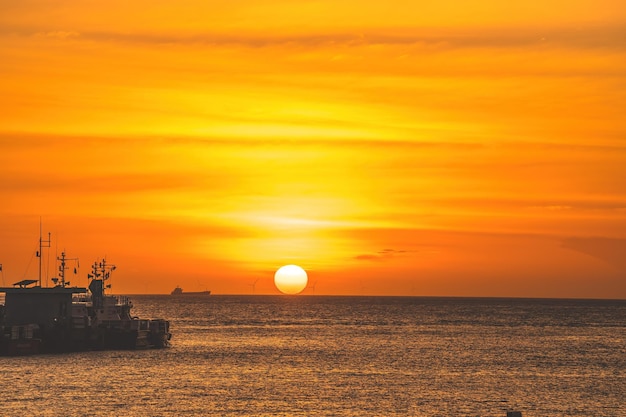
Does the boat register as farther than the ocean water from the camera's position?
Yes

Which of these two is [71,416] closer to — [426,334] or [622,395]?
[622,395]

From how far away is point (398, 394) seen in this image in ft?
277

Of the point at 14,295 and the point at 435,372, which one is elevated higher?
the point at 14,295

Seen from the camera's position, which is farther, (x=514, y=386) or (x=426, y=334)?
(x=426, y=334)

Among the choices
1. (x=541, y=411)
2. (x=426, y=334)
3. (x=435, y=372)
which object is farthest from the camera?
(x=426, y=334)

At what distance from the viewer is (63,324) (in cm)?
12569

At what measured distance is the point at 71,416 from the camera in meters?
69.0

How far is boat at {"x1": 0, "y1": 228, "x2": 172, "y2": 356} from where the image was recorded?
12069 centimetres

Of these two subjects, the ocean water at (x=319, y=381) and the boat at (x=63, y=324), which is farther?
the boat at (x=63, y=324)

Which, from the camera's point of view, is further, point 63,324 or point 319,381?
point 63,324

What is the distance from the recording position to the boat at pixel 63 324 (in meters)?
121

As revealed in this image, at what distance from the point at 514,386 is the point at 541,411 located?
57.6 ft

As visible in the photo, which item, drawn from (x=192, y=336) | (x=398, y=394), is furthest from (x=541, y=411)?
(x=192, y=336)

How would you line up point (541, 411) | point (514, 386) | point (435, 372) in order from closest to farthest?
point (541, 411), point (514, 386), point (435, 372)
